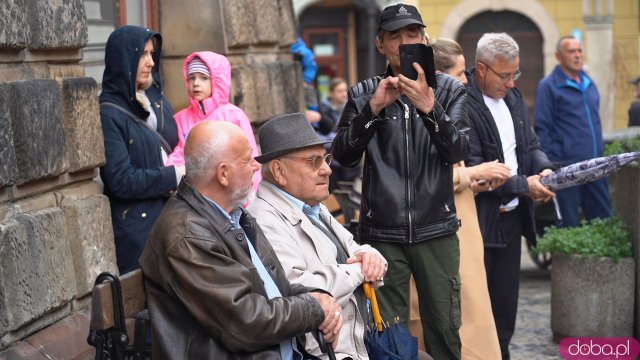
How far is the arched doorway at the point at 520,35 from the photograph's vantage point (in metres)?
26.4

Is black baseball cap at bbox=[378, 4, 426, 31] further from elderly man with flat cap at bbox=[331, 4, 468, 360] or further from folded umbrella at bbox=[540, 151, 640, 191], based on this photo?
folded umbrella at bbox=[540, 151, 640, 191]

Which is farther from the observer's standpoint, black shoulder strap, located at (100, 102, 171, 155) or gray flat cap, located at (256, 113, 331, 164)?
black shoulder strap, located at (100, 102, 171, 155)

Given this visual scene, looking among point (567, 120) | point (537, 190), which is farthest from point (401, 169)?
point (567, 120)

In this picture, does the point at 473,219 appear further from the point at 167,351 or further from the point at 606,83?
the point at 606,83

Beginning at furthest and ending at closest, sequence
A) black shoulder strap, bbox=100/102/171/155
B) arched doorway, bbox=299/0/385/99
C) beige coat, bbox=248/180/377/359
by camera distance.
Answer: arched doorway, bbox=299/0/385/99 → black shoulder strap, bbox=100/102/171/155 → beige coat, bbox=248/180/377/359

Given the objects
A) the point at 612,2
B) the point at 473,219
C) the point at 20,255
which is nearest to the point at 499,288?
the point at 473,219

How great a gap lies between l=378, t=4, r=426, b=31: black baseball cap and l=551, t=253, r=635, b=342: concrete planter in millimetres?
2828

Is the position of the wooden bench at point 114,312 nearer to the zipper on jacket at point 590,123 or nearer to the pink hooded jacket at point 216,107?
the pink hooded jacket at point 216,107

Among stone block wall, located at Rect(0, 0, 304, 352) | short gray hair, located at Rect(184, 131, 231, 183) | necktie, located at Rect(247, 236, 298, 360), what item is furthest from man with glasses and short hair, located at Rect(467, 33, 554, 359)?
short gray hair, located at Rect(184, 131, 231, 183)

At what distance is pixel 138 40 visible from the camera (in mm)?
5695

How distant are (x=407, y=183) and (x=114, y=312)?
187 centimetres

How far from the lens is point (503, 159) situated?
6.67 meters

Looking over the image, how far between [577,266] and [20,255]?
4.30 metres

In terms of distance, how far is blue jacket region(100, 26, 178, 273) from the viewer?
548 cm
